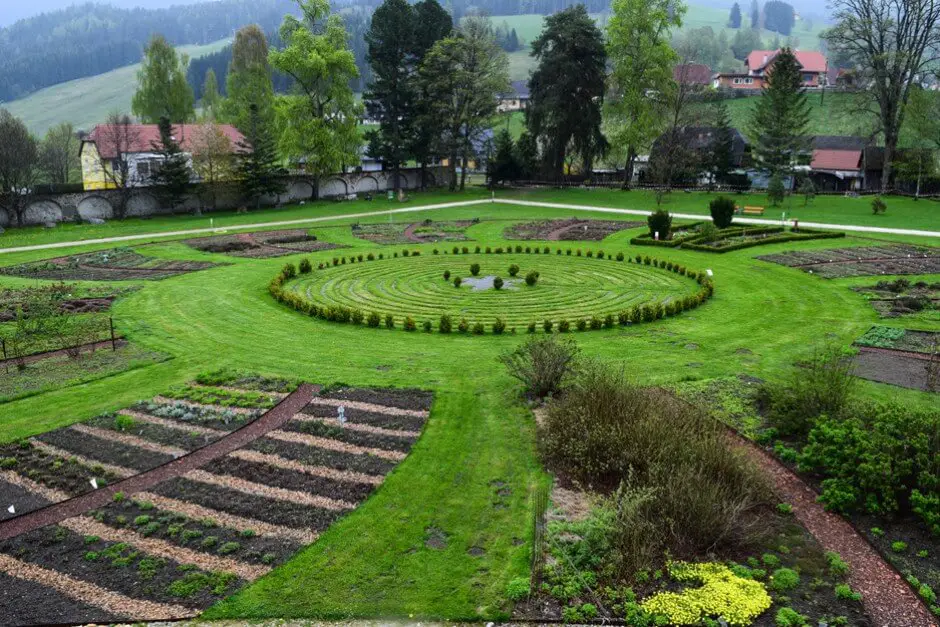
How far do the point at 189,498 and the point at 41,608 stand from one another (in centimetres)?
323

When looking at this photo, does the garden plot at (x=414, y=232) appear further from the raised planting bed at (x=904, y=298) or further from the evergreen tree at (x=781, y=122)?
A: the evergreen tree at (x=781, y=122)

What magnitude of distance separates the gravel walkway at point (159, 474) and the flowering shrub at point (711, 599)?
9539 mm

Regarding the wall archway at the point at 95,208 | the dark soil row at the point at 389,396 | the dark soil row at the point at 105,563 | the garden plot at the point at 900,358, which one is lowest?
the dark soil row at the point at 105,563

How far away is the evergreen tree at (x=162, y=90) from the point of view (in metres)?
77.9

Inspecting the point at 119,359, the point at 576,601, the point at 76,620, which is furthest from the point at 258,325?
the point at 576,601

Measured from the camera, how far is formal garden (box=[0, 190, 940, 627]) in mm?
10547

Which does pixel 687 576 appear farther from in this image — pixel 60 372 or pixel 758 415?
pixel 60 372

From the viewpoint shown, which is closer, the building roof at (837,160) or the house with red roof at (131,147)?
the house with red roof at (131,147)

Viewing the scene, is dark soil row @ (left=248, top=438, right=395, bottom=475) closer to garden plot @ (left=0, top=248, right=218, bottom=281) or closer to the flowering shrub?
the flowering shrub

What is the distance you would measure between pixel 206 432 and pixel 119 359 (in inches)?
279

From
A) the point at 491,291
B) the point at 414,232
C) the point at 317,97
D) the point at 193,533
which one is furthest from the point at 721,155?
the point at 193,533

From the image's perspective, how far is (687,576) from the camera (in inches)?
422

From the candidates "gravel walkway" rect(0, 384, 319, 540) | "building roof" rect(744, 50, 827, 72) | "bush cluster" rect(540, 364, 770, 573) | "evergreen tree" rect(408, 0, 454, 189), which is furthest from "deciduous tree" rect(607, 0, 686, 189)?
"building roof" rect(744, 50, 827, 72)

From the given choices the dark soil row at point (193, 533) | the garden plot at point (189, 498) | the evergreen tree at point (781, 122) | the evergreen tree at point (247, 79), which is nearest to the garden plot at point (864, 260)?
the garden plot at point (189, 498)
